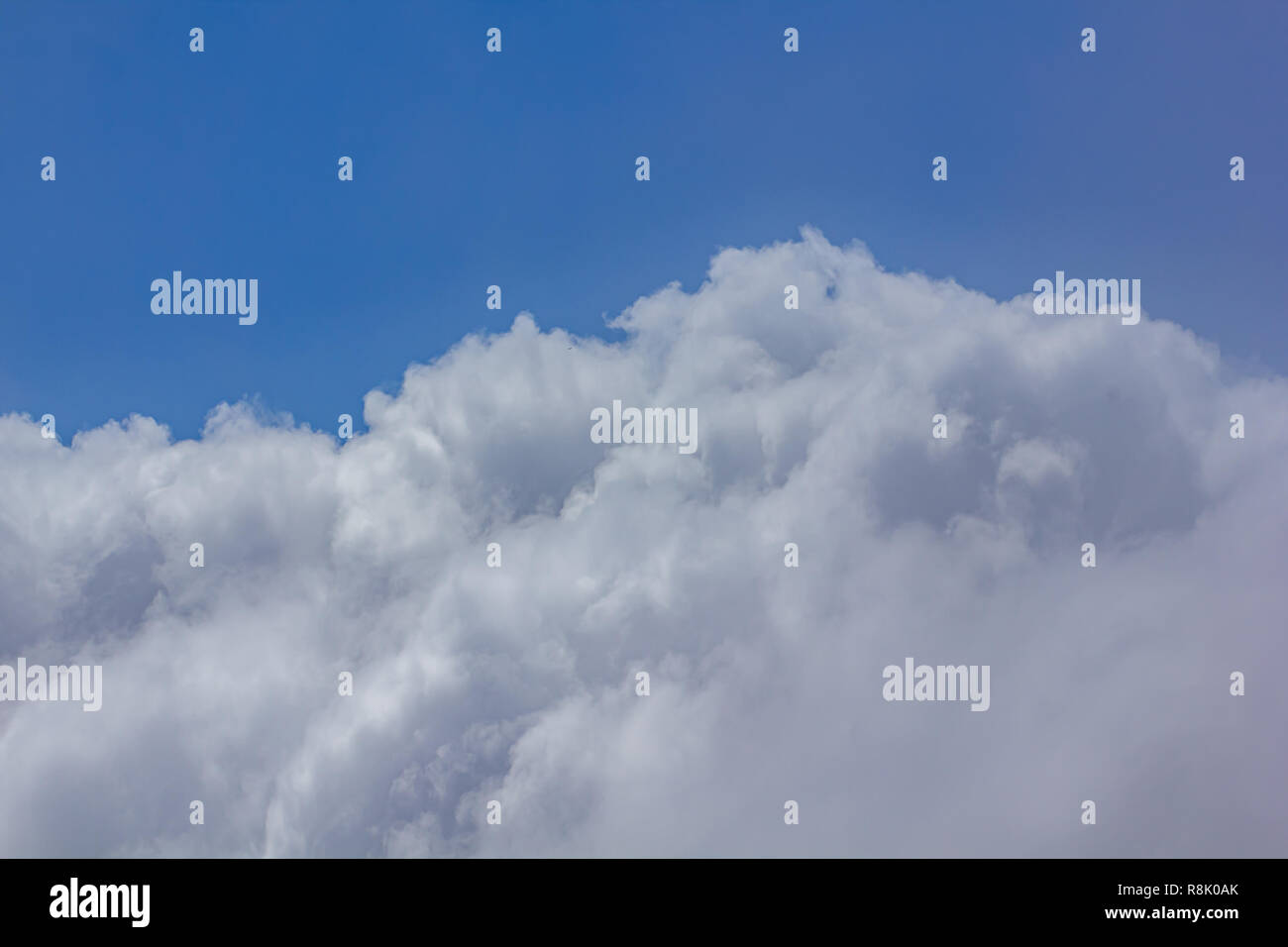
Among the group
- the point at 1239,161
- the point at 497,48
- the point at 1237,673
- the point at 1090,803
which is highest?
the point at 497,48

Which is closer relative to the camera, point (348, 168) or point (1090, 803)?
point (1090, 803)

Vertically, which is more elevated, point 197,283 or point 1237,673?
point 197,283

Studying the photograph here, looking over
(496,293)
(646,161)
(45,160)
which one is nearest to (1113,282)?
(646,161)

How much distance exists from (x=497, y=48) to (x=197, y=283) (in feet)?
82.6

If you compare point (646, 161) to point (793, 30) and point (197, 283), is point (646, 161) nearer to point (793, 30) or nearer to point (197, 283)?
point (793, 30)

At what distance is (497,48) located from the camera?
163 feet

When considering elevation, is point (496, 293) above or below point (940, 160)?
below

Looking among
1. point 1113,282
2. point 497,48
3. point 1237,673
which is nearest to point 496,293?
point 497,48

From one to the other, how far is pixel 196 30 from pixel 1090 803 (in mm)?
73244

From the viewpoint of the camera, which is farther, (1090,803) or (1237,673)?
(1237,673)
